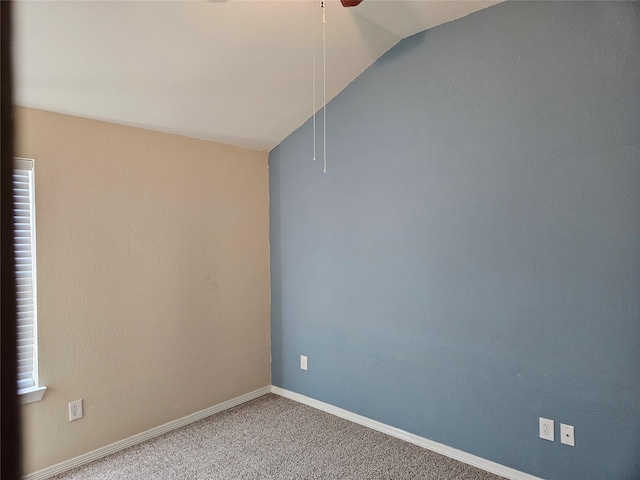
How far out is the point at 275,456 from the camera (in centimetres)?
253

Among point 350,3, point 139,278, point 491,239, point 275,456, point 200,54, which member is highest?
point 350,3

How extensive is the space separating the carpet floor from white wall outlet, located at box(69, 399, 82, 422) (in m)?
0.30

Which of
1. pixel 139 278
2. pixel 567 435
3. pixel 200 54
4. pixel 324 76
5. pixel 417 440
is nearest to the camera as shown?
pixel 567 435

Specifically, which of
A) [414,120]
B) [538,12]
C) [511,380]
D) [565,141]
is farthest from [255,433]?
[538,12]

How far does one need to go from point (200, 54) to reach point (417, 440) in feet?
9.08

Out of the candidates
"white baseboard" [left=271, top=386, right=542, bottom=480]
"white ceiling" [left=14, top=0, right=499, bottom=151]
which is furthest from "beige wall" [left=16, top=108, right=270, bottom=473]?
"white baseboard" [left=271, top=386, right=542, bottom=480]

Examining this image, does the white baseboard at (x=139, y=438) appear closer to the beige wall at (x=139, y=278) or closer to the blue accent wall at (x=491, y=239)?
the beige wall at (x=139, y=278)

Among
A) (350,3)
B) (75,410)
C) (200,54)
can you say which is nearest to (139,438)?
(75,410)

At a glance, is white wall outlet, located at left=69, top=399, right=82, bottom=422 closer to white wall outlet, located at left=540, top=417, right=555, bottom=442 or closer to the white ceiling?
the white ceiling

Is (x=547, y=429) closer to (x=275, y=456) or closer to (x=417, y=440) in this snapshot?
(x=417, y=440)

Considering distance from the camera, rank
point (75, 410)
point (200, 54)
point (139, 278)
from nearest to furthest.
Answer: point (200, 54), point (75, 410), point (139, 278)

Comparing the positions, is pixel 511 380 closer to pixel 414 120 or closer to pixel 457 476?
pixel 457 476

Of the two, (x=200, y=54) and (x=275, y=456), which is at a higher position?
(x=200, y=54)

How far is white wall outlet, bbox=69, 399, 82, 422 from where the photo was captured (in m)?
2.43
